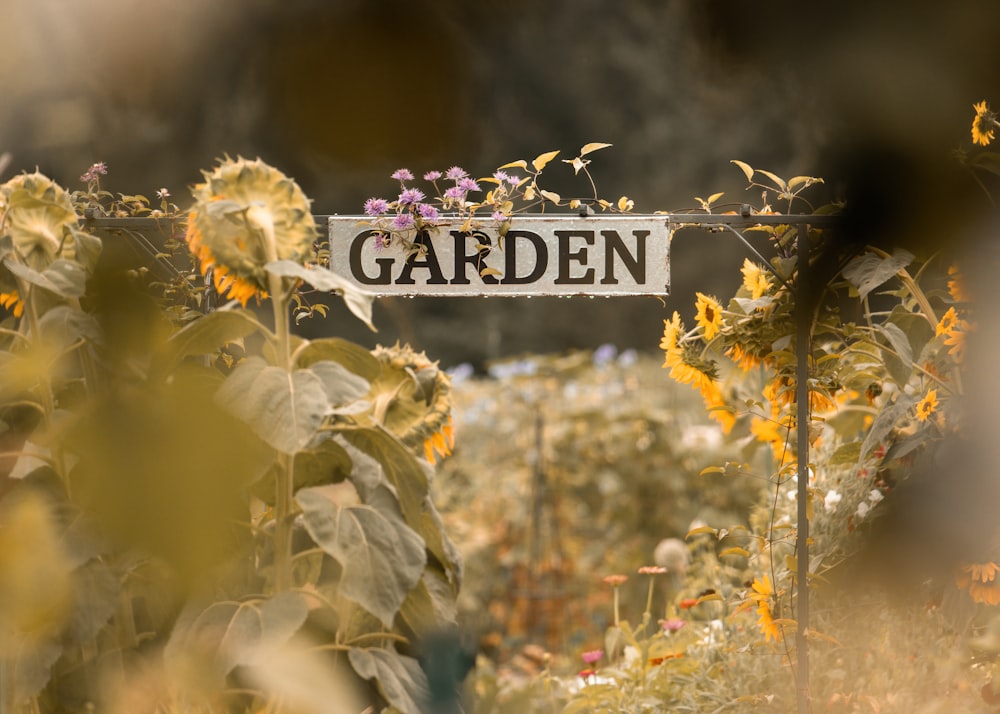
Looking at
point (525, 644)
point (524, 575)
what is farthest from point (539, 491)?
point (525, 644)

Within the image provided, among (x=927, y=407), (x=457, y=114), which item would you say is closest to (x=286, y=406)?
(x=927, y=407)

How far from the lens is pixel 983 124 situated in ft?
4.07

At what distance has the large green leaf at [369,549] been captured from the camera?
923mm

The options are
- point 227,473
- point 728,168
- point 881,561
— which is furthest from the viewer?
point 728,168

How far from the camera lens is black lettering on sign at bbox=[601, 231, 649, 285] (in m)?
1.45

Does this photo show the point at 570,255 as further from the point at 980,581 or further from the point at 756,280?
the point at 980,581

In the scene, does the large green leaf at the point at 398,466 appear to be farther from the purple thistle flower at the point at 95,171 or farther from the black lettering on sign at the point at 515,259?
the purple thistle flower at the point at 95,171

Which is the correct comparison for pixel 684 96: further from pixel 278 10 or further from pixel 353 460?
pixel 353 460

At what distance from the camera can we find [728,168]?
4816 mm

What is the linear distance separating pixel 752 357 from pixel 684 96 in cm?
365

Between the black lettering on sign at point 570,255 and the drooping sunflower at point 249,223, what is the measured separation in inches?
21.0

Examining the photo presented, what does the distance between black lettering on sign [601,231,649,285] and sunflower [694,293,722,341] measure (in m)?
0.13

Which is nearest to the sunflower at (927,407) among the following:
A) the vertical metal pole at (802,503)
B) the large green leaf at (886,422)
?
the large green leaf at (886,422)

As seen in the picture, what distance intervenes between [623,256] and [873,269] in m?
0.32
